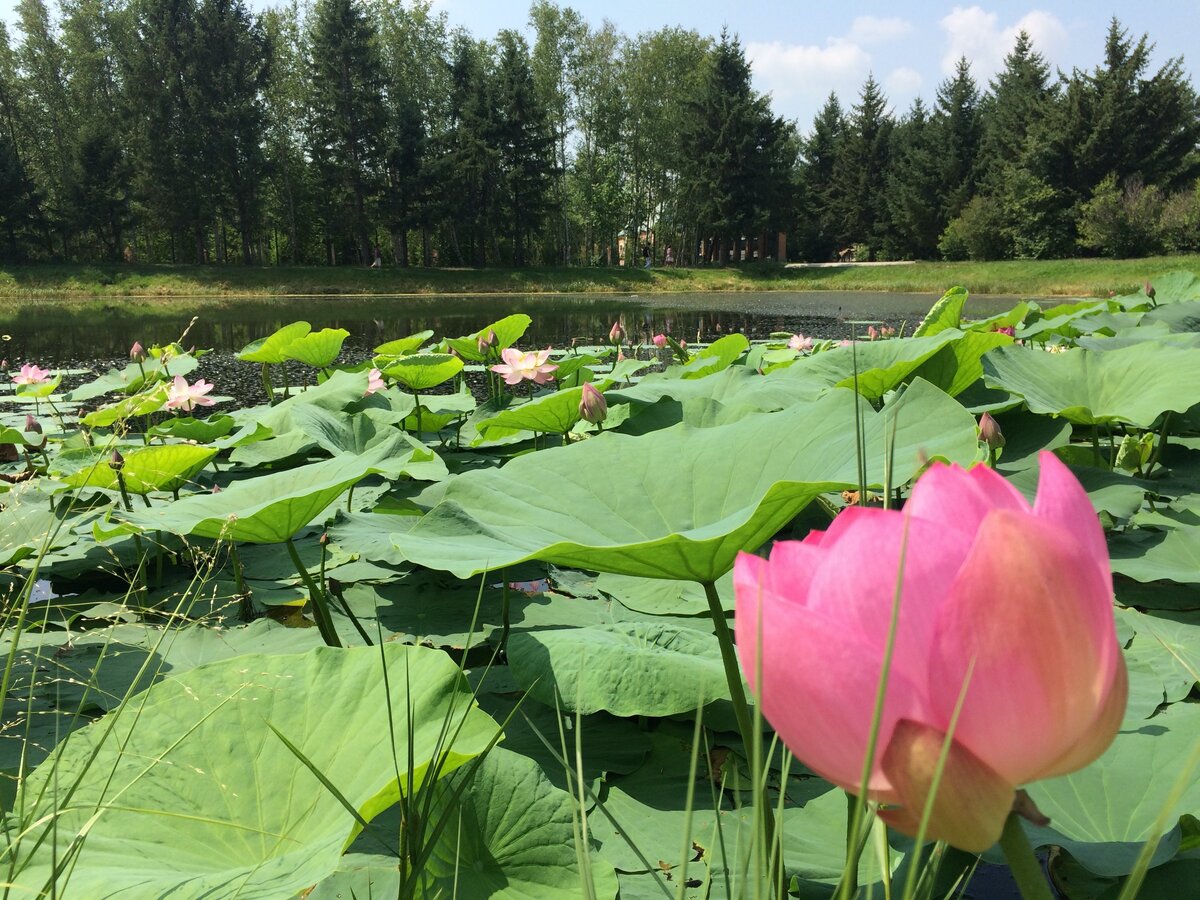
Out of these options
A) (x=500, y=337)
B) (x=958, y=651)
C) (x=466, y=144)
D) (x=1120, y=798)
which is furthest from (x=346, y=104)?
(x=958, y=651)

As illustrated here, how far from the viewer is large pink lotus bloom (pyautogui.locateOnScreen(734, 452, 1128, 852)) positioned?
0.71ft

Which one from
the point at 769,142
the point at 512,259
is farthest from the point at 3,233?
the point at 769,142

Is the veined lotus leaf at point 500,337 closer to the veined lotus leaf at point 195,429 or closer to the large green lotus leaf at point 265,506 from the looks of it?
the veined lotus leaf at point 195,429

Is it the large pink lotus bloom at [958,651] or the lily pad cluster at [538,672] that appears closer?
the large pink lotus bloom at [958,651]

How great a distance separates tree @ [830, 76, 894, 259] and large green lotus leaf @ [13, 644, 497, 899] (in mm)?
28776

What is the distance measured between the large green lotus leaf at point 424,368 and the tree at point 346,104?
70.6 feet

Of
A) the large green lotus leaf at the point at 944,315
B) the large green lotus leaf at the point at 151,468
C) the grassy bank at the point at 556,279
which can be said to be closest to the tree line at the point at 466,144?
the grassy bank at the point at 556,279

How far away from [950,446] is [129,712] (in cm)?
78

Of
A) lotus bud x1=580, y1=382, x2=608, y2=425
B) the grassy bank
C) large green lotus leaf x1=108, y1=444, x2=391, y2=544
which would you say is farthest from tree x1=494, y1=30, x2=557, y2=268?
large green lotus leaf x1=108, y1=444, x2=391, y2=544

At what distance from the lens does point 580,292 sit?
782 inches

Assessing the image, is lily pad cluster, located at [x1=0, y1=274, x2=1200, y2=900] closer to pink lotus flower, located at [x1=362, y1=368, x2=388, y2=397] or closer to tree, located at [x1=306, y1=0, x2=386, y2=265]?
pink lotus flower, located at [x1=362, y1=368, x2=388, y2=397]

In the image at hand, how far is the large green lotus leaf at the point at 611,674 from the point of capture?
2.47 ft

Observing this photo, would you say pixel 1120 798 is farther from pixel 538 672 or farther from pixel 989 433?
pixel 989 433

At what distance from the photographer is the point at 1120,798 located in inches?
24.8
